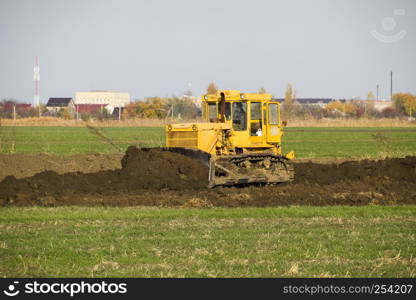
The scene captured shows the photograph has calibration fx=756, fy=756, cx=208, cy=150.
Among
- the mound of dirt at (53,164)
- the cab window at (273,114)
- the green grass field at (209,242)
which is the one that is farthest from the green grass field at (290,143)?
the green grass field at (209,242)

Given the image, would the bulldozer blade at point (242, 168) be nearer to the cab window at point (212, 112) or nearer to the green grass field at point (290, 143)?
the cab window at point (212, 112)

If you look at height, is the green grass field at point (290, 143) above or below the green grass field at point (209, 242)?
above

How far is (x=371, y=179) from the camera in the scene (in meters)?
23.5

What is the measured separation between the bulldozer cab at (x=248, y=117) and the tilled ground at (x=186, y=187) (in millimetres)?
1775

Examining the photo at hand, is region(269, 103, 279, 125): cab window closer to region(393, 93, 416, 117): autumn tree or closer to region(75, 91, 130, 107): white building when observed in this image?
region(393, 93, 416, 117): autumn tree

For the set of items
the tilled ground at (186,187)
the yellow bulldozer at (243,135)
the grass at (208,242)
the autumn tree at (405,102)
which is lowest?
the grass at (208,242)

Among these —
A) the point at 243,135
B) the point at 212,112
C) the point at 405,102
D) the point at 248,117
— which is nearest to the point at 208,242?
the point at 243,135

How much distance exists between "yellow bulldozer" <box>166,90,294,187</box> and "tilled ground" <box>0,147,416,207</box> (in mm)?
852

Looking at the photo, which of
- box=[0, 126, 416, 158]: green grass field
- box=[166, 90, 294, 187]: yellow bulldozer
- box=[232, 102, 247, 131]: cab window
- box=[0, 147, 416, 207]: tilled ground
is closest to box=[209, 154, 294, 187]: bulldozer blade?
box=[166, 90, 294, 187]: yellow bulldozer

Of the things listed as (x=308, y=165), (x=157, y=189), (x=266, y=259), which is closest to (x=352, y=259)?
(x=266, y=259)

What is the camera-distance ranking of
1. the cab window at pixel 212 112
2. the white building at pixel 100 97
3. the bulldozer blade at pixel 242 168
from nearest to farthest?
the bulldozer blade at pixel 242 168 → the cab window at pixel 212 112 → the white building at pixel 100 97

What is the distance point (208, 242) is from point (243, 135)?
34.1 ft

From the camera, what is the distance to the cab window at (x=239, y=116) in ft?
78.4

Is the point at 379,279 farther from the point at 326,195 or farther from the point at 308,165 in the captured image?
the point at 308,165
